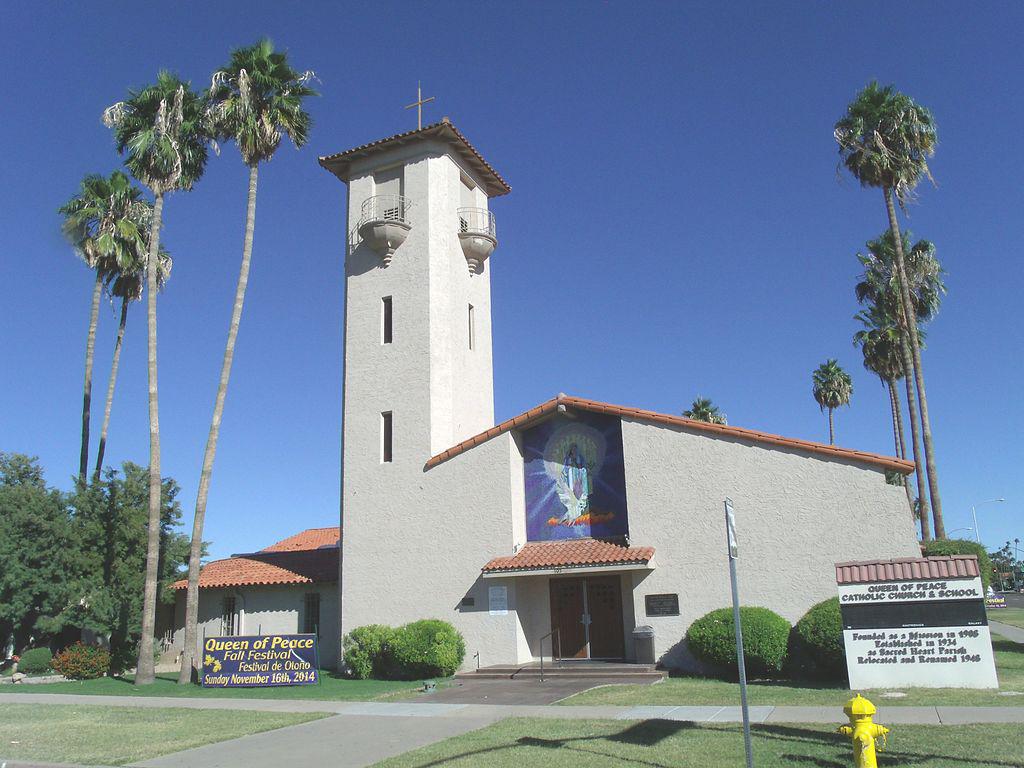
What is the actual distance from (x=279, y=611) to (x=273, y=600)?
43 cm

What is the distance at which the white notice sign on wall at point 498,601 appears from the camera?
2233 cm

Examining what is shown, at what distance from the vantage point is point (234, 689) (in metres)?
20.9

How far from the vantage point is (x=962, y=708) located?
13.0 m

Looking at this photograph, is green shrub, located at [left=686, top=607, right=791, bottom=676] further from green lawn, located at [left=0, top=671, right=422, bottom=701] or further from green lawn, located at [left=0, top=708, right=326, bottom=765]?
green lawn, located at [left=0, top=708, right=326, bottom=765]

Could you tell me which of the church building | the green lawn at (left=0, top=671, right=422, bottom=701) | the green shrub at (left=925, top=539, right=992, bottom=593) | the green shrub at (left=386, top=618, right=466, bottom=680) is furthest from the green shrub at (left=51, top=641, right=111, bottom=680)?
the green shrub at (left=925, top=539, right=992, bottom=593)

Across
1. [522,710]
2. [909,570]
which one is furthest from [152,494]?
[909,570]

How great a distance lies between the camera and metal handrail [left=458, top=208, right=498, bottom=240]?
28625 millimetres

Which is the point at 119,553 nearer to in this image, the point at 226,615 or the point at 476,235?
the point at 226,615

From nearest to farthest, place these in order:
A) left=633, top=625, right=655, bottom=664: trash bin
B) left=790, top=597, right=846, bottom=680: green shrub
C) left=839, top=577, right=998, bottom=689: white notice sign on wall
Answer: left=839, top=577, right=998, bottom=689: white notice sign on wall → left=790, top=597, right=846, bottom=680: green shrub → left=633, top=625, right=655, bottom=664: trash bin

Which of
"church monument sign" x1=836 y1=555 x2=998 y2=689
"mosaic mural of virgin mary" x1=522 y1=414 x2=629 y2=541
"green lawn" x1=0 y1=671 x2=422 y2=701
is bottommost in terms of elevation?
"green lawn" x1=0 y1=671 x2=422 y2=701

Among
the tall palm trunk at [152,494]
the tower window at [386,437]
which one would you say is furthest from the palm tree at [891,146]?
the tall palm trunk at [152,494]

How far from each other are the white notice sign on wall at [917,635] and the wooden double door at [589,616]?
7209 millimetres

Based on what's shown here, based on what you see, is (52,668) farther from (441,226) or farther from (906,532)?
(906,532)

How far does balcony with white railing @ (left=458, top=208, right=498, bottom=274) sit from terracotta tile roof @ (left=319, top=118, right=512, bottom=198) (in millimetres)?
1674
